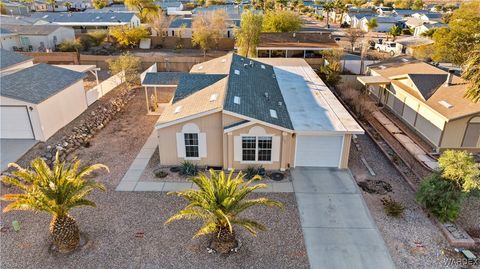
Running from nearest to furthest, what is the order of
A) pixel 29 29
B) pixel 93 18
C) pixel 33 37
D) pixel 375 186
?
pixel 375 186
pixel 33 37
pixel 29 29
pixel 93 18

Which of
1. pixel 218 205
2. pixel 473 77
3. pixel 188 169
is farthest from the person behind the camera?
pixel 473 77

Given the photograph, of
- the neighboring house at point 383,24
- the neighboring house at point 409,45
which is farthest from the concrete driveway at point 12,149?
the neighboring house at point 383,24

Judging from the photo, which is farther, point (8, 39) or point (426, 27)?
point (426, 27)

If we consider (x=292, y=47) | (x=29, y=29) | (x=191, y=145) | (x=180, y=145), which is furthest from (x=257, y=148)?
(x=29, y=29)

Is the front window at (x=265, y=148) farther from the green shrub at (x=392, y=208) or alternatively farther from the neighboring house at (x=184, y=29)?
the neighboring house at (x=184, y=29)

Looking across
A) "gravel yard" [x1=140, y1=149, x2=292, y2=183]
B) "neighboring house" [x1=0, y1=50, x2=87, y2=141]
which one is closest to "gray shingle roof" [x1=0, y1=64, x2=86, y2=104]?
"neighboring house" [x1=0, y1=50, x2=87, y2=141]

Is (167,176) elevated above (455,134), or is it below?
below

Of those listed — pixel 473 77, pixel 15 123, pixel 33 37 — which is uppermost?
pixel 473 77

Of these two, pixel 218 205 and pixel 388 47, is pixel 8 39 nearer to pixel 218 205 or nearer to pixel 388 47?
pixel 218 205
